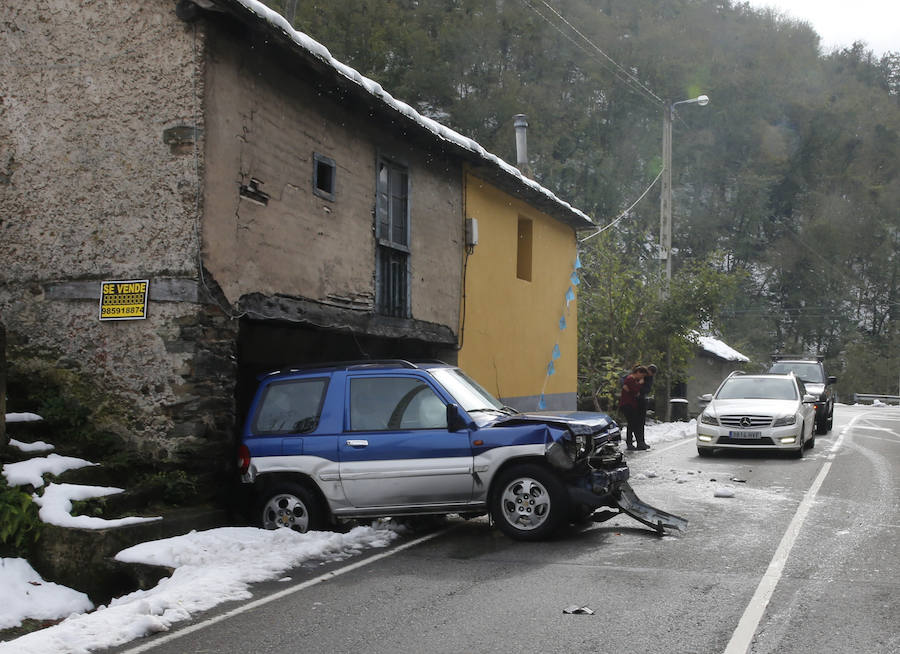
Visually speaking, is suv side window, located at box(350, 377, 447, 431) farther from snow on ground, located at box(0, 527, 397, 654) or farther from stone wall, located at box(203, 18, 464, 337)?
stone wall, located at box(203, 18, 464, 337)

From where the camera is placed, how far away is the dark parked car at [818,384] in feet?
70.0

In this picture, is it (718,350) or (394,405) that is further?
(718,350)

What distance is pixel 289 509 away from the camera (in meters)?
8.60

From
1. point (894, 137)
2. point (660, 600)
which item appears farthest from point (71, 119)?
point (894, 137)

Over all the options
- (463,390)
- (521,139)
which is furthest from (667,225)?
(463,390)

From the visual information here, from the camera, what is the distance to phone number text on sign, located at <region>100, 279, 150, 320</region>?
919 centimetres

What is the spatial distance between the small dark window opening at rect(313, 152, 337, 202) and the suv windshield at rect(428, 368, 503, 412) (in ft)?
11.5

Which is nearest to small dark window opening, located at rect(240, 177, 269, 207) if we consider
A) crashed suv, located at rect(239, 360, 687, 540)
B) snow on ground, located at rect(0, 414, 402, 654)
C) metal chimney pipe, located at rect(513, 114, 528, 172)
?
crashed suv, located at rect(239, 360, 687, 540)

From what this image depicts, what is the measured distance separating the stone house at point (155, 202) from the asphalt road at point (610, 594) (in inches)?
122

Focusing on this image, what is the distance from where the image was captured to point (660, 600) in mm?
6027

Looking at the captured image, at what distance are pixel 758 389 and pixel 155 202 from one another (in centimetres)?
1202

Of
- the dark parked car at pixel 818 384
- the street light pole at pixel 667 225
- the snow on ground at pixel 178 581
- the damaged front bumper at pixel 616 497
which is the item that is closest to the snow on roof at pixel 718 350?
the street light pole at pixel 667 225

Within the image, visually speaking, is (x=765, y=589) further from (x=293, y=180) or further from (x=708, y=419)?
(x=708, y=419)

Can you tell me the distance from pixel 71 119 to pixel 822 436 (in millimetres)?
17871
